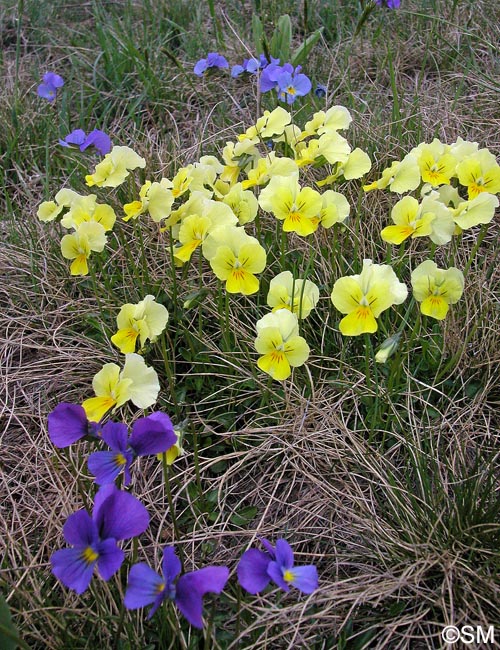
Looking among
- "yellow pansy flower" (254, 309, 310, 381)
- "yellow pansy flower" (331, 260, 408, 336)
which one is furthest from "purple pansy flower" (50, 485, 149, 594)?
"yellow pansy flower" (331, 260, 408, 336)

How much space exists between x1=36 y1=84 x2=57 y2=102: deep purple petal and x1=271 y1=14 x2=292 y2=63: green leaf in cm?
102

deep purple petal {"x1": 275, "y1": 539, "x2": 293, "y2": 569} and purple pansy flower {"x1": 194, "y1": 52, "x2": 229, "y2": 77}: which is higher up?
purple pansy flower {"x1": 194, "y1": 52, "x2": 229, "y2": 77}

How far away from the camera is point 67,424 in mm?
1315

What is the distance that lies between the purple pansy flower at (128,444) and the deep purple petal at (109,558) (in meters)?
0.14

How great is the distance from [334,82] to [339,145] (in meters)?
1.37

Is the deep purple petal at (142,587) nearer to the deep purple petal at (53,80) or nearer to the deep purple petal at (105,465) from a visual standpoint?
the deep purple petal at (105,465)

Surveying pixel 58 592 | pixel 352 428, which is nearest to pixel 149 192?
pixel 352 428

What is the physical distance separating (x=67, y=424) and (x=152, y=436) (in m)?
0.19

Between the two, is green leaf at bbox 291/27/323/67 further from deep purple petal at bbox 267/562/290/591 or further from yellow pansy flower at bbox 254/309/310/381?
deep purple petal at bbox 267/562/290/591

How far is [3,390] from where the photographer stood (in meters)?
2.00

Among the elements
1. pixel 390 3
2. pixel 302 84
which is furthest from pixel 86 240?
pixel 390 3

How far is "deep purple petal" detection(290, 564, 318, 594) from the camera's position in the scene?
1.17 meters

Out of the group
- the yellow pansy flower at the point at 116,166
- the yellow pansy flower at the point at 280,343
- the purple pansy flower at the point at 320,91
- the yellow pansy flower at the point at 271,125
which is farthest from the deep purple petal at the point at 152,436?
the purple pansy flower at the point at 320,91

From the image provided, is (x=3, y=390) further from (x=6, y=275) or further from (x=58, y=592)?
(x=58, y=592)
